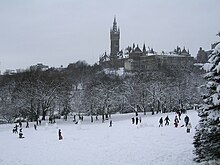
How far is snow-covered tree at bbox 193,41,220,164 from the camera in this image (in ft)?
50.6

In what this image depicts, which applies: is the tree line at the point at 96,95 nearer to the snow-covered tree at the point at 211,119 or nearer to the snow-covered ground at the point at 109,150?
the snow-covered ground at the point at 109,150

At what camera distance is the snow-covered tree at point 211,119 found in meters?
15.4

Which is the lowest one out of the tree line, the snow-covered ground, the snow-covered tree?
the snow-covered ground

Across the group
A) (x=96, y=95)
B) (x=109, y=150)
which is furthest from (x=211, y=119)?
(x=96, y=95)

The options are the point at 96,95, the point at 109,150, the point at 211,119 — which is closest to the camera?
the point at 211,119

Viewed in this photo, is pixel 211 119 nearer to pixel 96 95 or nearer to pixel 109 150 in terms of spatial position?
pixel 109 150

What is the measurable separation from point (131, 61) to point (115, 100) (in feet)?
261

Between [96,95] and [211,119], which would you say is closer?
[211,119]

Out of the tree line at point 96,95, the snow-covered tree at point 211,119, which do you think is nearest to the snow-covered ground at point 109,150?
the snow-covered tree at point 211,119

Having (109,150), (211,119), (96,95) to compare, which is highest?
(96,95)

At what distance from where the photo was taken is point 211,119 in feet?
53.2

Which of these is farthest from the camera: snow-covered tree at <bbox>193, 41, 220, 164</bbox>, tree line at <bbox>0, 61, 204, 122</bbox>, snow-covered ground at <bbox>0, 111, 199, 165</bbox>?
tree line at <bbox>0, 61, 204, 122</bbox>

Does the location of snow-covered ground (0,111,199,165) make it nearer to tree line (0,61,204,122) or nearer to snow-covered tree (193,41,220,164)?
snow-covered tree (193,41,220,164)

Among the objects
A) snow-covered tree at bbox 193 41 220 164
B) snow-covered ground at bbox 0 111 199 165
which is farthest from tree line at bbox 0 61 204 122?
snow-covered tree at bbox 193 41 220 164
